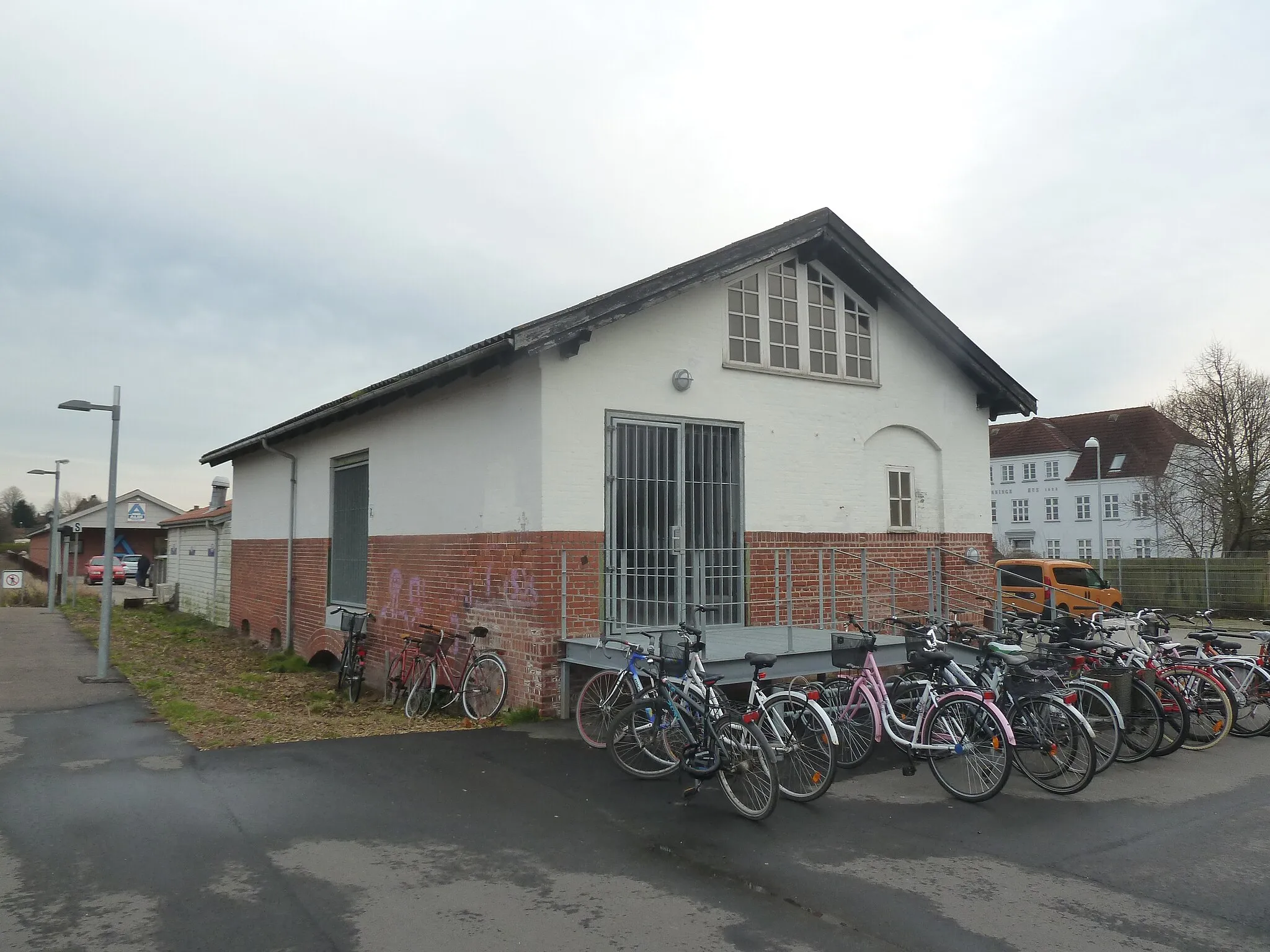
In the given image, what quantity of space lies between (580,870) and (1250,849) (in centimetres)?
403

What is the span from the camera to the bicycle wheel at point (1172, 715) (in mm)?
7914

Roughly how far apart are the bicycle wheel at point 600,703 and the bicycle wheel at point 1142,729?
4.18 metres

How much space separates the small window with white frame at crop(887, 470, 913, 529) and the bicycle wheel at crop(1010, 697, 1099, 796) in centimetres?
567

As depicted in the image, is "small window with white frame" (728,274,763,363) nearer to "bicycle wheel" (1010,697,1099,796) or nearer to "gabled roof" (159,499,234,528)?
→ "bicycle wheel" (1010,697,1099,796)

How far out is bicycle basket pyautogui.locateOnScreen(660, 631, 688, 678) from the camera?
23.0ft

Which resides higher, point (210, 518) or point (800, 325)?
point (800, 325)

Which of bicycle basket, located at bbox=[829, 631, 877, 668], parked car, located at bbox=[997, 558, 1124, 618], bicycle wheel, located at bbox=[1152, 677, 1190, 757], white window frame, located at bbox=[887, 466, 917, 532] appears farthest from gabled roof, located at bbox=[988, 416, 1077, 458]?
bicycle basket, located at bbox=[829, 631, 877, 668]

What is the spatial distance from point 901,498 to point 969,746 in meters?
6.26

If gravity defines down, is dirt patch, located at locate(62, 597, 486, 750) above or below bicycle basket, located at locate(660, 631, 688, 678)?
below

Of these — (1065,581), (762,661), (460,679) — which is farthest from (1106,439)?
(762,661)

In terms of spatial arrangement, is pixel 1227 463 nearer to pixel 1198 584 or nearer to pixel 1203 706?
pixel 1198 584

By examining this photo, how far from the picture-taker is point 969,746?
6.73 metres

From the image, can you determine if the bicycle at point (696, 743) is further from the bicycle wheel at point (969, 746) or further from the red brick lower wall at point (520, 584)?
the red brick lower wall at point (520, 584)

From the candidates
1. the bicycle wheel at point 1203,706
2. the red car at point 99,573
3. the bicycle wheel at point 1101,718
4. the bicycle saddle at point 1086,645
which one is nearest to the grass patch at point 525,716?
the bicycle wheel at point 1101,718
